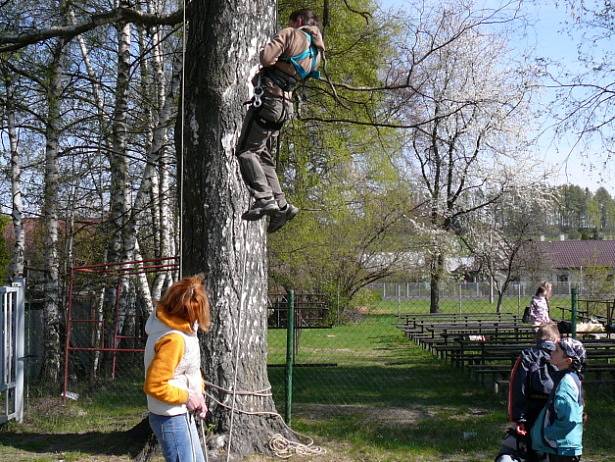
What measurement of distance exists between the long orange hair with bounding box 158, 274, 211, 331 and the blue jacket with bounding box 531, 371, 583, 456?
8.98ft

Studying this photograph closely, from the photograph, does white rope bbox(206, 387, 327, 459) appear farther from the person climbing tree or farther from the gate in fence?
the gate in fence

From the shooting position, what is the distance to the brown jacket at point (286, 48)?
16.8 ft

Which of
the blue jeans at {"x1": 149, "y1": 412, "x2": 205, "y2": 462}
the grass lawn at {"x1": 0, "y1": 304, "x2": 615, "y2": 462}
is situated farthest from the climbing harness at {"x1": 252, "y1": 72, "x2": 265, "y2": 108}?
the grass lawn at {"x1": 0, "y1": 304, "x2": 615, "y2": 462}

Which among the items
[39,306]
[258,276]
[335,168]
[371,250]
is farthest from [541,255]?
[258,276]

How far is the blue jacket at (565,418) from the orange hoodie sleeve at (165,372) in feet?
9.25

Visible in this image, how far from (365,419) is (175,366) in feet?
19.2

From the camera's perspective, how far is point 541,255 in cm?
3834

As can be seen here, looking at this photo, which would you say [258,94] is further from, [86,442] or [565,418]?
[86,442]

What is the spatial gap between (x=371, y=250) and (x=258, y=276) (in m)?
24.2

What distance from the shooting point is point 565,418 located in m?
5.58

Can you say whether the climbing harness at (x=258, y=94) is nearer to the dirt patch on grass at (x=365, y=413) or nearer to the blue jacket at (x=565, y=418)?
the blue jacket at (x=565, y=418)

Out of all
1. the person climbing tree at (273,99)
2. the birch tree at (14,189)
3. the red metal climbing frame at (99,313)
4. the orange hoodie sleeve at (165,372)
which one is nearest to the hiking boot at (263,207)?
the person climbing tree at (273,99)

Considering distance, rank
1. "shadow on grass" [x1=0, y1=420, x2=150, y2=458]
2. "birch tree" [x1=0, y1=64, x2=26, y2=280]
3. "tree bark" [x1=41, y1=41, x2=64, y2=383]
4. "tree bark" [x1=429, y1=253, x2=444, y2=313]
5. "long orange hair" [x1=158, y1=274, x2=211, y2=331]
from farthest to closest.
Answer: "tree bark" [x1=429, y1=253, x2=444, y2=313] → "birch tree" [x1=0, y1=64, x2=26, y2=280] → "tree bark" [x1=41, y1=41, x2=64, y2=383] → "shadow on grass" [x1=0, y1=420, x2=150, y2=458] → "long orange hair" [x1=158, y1=274, x2=211, y2=331]

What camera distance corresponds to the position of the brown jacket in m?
5.11
